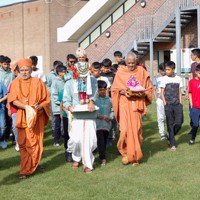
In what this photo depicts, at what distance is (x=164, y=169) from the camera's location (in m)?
7.57

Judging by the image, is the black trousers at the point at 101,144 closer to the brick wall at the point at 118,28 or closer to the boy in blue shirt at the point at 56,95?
the boy in blue shirt at the point at 56,95

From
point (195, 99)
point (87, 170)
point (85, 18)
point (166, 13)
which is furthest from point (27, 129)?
point (85, 18)

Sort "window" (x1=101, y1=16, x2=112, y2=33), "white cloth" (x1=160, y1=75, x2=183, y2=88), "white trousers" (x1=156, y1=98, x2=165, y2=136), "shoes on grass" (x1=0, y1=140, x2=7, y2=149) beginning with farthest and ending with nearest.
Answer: "window" (x1=101, y1=16, x2=112, y2=33) < "white trousers" (x1=156, y1=98, x2=165, y2=136) < "shoes on grass" (x1=0, y1=140, x2=7, y2=149) < "white cloth" (x1=160, y1=75, x2=183, y2=88)

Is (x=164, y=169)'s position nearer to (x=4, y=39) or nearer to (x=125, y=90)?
(x=125, y=90)

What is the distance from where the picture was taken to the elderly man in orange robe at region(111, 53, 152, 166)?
7902 mm

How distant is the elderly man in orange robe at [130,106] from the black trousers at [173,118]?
127cm

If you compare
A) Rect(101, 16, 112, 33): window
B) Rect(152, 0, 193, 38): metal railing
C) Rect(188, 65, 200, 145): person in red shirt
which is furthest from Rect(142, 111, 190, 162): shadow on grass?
Rect(101, 16, 112, 33): window

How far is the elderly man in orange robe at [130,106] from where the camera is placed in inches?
311

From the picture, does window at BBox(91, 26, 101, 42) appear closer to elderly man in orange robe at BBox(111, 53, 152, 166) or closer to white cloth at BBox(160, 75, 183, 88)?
white cloth at BBox(160, 75, 183, 88)

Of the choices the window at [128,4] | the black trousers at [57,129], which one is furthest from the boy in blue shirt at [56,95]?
the window at [128,4]

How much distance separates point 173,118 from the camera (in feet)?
30.6

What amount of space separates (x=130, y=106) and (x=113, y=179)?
1548 millimetres

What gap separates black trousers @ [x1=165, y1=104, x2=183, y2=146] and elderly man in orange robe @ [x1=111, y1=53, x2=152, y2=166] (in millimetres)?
1267

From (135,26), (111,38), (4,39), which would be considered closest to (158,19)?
(135,26)
